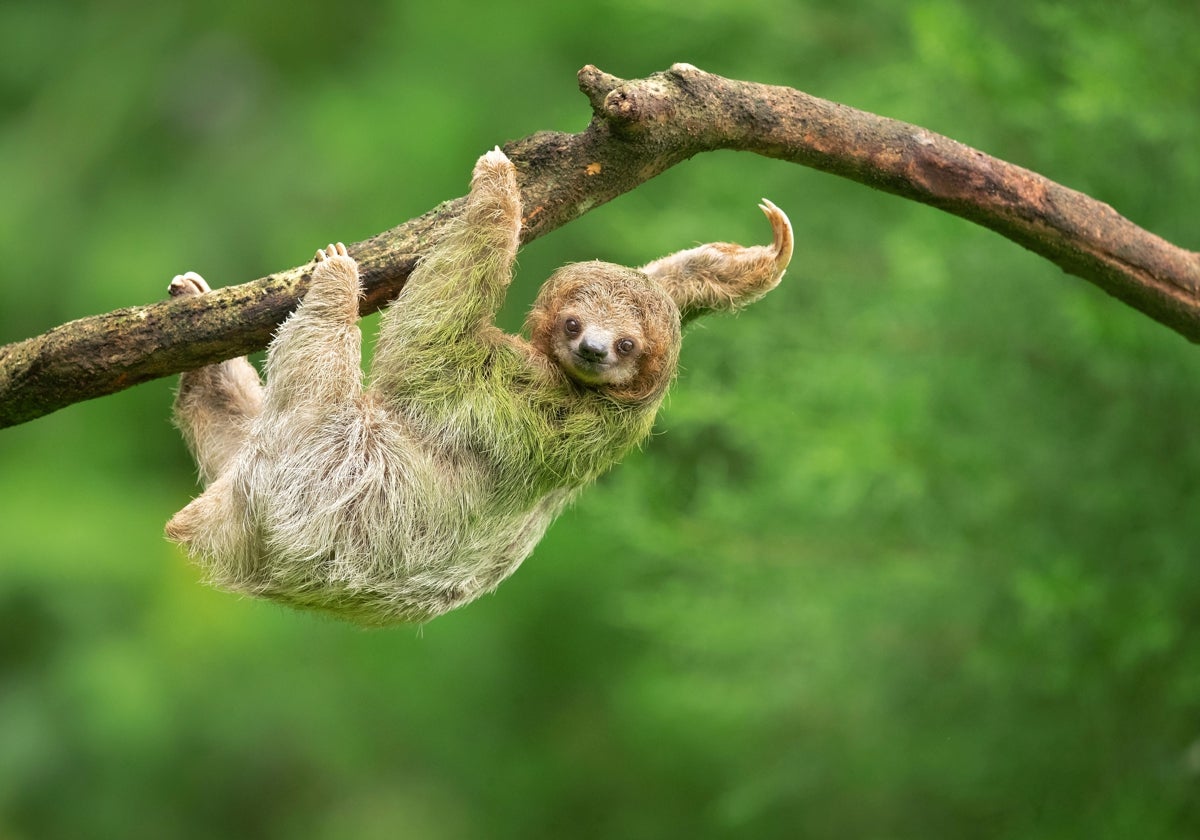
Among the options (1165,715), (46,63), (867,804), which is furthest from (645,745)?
(46,63)

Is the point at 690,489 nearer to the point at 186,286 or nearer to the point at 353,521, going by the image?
the point at 353,521

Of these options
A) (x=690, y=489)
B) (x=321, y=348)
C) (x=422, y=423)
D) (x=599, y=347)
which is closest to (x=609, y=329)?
(x=599, y=347)

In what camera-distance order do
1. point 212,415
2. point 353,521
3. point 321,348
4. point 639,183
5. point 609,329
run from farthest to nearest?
point 212,415, point 609,329, point 353,521, point 639,183, point 321,348

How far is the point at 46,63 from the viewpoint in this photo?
10.7 m

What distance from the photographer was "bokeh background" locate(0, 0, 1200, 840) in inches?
246

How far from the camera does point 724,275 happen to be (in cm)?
501

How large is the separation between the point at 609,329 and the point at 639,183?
1.57ft

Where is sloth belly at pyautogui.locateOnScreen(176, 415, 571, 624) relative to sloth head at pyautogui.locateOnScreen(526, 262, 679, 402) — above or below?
below

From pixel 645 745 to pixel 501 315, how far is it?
3.36m

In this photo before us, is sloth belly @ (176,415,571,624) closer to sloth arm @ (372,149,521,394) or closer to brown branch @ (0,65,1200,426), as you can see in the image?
sloth arm @ (372,149,521,394)

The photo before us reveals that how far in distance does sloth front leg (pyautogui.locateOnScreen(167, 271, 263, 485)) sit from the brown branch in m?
0.65

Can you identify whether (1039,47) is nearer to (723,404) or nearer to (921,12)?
(921,12)

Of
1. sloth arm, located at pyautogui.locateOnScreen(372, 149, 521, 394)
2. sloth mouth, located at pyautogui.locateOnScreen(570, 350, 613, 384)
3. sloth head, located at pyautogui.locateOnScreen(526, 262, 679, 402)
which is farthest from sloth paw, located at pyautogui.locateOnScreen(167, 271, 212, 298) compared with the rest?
sloth mouth, located at pyautogui.locateOnScreen(570, 350, 613, 384)

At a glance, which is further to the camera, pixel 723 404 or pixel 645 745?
pixel 645 745
